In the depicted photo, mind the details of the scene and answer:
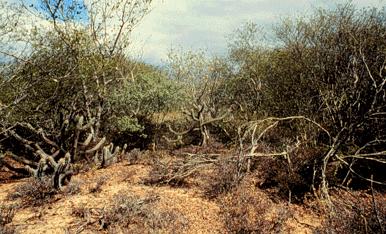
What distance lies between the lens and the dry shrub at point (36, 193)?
34.6 feet

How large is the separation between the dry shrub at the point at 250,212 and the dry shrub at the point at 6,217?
4.84m

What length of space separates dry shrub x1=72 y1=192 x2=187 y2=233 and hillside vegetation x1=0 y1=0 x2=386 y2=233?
31 mm

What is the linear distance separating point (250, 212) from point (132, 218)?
9.71ft

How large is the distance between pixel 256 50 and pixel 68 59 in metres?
12.9

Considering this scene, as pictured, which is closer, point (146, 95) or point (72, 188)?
point (72, 188)

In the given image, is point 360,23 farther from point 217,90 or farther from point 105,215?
point 105,215

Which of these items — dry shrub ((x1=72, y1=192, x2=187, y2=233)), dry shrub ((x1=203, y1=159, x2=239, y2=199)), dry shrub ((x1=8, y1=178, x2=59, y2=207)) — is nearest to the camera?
Answer: dry shrub ((x1=72, y1=192, x2=187, y2=233))

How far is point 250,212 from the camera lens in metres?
10.0

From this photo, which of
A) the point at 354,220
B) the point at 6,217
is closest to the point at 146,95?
the point at 6,217

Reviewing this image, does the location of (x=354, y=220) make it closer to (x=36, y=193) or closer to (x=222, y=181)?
(x=222, y=181)

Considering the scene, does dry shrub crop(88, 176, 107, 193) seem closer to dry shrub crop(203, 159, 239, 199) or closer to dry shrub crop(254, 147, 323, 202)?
dry shrub crop(203, 159, 239, 199)

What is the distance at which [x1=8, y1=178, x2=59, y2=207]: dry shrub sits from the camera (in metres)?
10.5

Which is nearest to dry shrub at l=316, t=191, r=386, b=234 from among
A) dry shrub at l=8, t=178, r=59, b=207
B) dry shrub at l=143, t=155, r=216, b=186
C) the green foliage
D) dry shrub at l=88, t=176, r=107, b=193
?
dry shrub at l=143, t=155, r=216, b=186

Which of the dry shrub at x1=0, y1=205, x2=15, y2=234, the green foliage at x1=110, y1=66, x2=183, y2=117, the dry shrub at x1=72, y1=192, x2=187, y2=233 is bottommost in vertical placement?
the dry shrub at x1=72, y1=192, x2=187, y2=233
